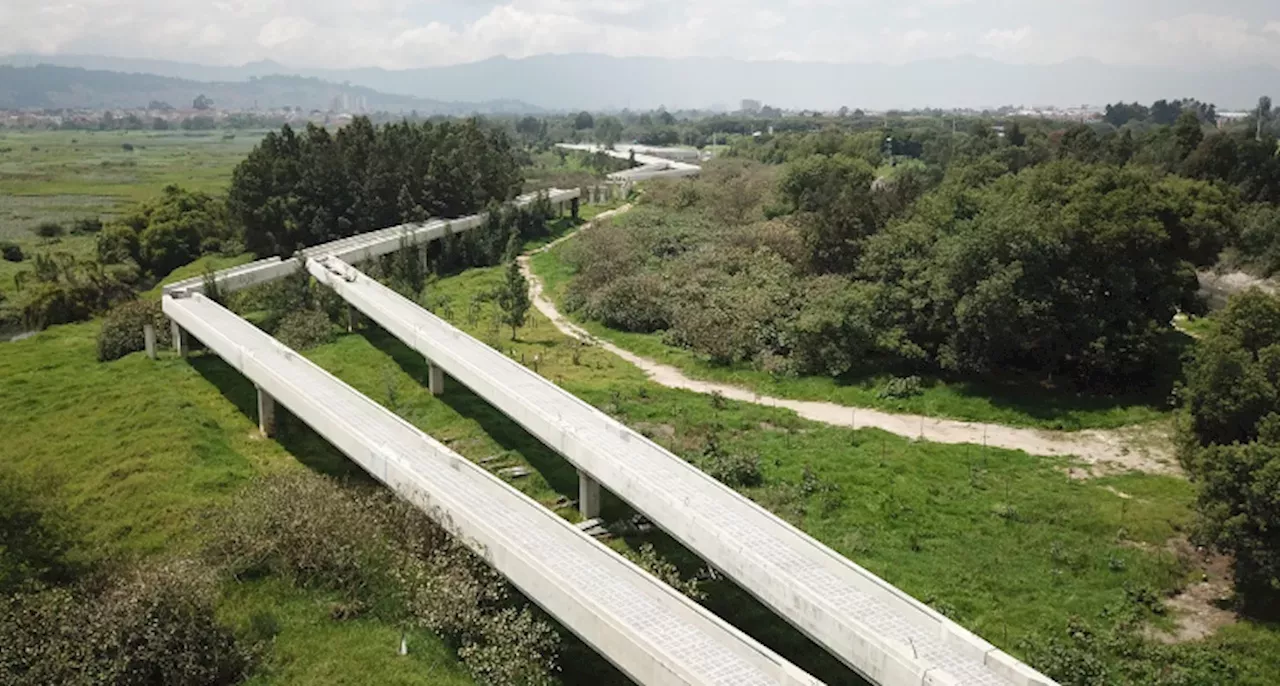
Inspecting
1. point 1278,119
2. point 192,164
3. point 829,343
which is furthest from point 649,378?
point 1278,119

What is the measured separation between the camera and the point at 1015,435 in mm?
27000

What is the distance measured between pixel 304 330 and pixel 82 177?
8622 cm

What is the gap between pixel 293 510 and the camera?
19.6m

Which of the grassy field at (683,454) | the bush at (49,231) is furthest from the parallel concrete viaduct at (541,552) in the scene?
the bush at (49,231)

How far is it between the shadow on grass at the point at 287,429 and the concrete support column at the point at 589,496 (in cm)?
595

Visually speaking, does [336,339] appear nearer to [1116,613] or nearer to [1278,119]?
[1116,613]

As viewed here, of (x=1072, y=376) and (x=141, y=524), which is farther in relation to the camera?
(x=1072, y=376)

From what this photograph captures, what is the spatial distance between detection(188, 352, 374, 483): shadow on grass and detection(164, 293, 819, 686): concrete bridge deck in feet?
2.92

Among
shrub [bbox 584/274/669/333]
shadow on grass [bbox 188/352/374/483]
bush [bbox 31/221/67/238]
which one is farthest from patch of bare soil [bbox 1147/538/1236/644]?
bush [bbox 31/221/67/238]

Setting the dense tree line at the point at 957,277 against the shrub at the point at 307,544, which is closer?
the shrub at the point at 307,544

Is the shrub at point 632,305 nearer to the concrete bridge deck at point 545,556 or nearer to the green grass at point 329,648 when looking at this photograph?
the concrete bridge deck at point 545,556

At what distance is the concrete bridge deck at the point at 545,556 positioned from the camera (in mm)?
14469

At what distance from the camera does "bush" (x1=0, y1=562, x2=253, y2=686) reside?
14797 millimetres

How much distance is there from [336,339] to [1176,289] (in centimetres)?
3108
